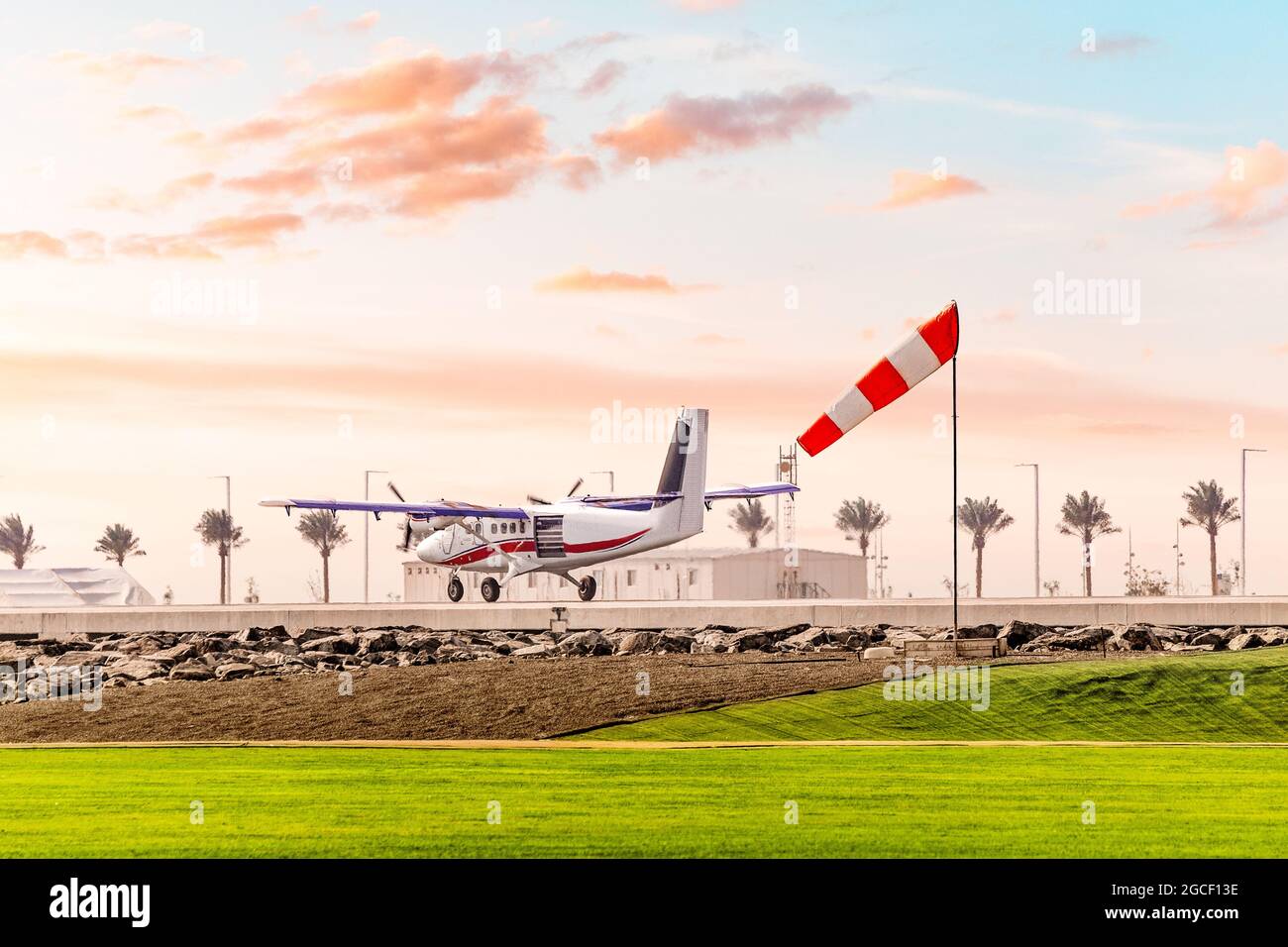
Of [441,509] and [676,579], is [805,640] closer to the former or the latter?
[441,509]

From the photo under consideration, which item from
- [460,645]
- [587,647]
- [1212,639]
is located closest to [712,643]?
[587,647]

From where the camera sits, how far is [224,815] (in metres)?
14.4

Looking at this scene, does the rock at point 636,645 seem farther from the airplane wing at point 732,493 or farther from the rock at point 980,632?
the airplane wing at point 732,493

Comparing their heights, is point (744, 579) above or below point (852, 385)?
below

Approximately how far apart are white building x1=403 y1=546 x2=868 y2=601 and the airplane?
108 ft

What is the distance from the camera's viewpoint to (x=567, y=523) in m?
49.0

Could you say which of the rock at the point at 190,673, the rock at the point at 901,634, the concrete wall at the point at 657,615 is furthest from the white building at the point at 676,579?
the rock at the point at 190,673

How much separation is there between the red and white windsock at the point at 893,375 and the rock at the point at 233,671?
12834mm

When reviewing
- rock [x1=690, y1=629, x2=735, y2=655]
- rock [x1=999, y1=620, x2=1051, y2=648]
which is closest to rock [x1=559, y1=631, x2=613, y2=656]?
rock [x1=690, y1=629, x2=735, y2=655]

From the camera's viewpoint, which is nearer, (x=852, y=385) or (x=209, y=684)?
(x=852, y=385)
